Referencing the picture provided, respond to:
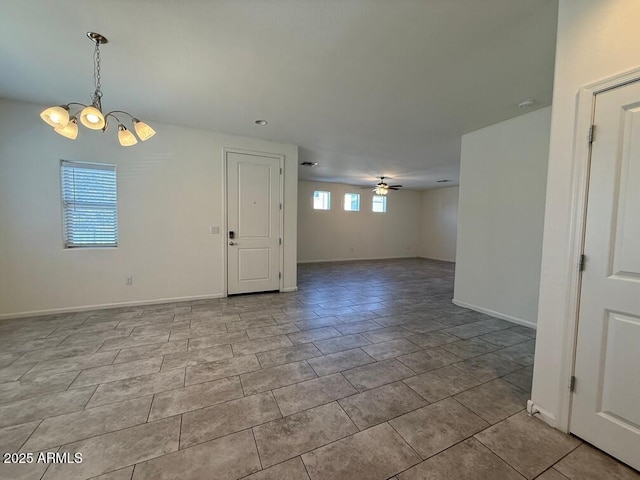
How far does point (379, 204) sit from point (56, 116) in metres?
9.12

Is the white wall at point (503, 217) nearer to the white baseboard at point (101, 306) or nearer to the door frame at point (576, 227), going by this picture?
the door frame at point (576, 227)

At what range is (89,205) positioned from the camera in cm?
374

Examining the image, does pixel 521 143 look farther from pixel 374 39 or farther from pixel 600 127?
pixel 374 39

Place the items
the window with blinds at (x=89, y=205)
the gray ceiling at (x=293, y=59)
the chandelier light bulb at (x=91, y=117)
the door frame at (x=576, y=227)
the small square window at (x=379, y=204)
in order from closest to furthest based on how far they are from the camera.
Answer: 1. the door frame at (x=576, y=227)
2. the gray ceiling at (x=293, y=59)
3. the chandelier light bulb at (x=91, y=117)
4. the window with blinds at (x=89, y=205)
5. the small square window at (x=379, y=204)

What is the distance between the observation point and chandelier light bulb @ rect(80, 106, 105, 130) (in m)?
1.98

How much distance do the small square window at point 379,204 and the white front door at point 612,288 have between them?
8.37 metres

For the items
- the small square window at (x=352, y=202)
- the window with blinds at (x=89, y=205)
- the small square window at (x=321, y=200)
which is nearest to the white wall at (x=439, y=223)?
the small square window at (x=352, y=202)

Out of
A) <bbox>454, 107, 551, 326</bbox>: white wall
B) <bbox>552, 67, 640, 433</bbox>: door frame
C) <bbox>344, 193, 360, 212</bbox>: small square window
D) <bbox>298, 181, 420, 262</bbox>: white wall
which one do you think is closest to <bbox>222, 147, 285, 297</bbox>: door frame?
<bbox>454, 107, 551, 326</bbox>: white wall

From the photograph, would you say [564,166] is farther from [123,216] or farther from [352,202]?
[352,202]

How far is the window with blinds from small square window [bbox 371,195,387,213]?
7.85m

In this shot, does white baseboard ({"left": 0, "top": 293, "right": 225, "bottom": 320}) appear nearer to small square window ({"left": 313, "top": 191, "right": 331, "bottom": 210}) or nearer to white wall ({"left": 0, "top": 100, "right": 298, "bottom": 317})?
white wall ({"left": 0, "top": 100, "right": 298, "bottom": 317})

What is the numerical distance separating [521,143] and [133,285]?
5.78 meters

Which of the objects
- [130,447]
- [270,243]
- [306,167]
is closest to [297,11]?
[130,447]

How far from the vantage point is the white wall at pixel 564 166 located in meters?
1.50
